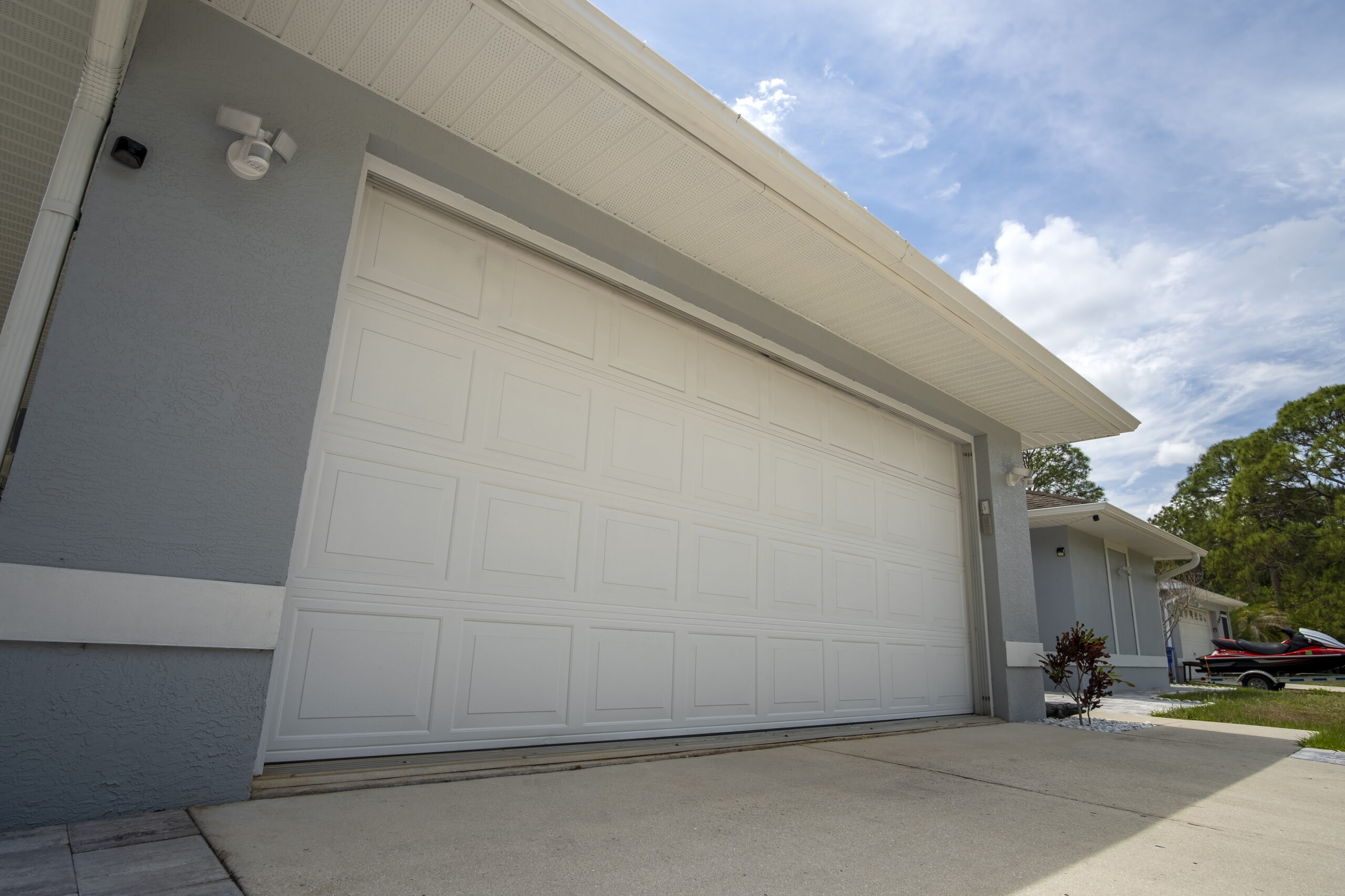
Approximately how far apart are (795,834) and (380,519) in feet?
6.79

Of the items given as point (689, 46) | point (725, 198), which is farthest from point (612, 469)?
point (689, 46)

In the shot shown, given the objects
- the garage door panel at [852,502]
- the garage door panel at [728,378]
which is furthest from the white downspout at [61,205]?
the garage door panel at [852,502]

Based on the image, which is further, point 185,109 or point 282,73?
point 282,73

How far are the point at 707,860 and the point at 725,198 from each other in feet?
9.80

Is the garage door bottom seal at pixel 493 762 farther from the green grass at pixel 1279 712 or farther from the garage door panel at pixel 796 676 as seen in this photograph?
the green grass at pixel 1279 712

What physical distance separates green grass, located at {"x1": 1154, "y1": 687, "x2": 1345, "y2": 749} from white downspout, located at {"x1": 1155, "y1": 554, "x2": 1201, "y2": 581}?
7.48ft

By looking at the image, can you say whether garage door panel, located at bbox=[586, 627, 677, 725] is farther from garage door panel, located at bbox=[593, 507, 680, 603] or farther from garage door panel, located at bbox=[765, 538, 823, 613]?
garage door panel, located at bbox=[765, 538, 823, 613]

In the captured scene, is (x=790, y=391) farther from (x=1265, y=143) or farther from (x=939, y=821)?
(x=1265, y=143)

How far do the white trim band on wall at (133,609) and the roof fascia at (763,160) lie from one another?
2302mm

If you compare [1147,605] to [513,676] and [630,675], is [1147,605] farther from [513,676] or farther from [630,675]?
[513,676]

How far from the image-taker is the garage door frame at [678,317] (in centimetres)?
304

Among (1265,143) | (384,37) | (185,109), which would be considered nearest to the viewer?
(185,109)

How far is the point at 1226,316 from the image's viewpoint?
60.2 ft

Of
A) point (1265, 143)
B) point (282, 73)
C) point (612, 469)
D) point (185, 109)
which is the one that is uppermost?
point (1265, 143)
